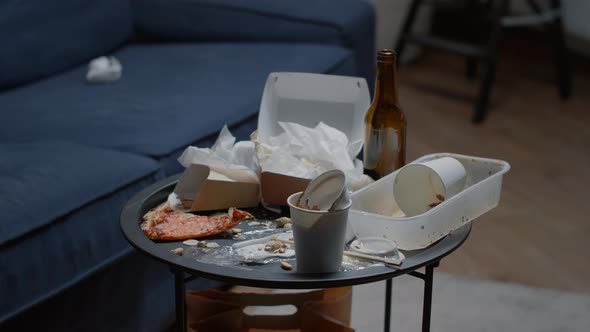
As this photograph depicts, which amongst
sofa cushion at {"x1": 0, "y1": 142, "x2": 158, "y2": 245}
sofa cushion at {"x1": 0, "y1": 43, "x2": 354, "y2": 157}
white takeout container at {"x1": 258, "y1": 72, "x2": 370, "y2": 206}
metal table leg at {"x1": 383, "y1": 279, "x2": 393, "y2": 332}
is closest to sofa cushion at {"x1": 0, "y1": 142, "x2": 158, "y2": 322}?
sofa cushion at {"x1": 0, "y1": 142, "x2": 158, "y2": 245}

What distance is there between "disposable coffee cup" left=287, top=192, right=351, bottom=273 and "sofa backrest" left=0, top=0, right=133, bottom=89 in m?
1.26

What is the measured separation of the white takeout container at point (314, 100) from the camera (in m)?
1.35

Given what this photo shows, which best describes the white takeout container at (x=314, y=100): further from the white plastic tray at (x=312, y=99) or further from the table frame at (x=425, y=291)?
the table frame at (x=425, y=291)

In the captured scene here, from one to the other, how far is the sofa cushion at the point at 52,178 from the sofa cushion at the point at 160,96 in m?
0.08

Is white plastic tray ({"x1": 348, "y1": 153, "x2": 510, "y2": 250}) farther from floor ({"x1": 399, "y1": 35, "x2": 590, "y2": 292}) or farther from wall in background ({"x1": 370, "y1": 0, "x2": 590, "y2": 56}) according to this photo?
wall in background ({"x1": 370, "y1": 0, "x2": 590, "y2": 56})

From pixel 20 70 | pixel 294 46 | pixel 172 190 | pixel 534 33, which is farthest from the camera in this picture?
pixel 534 33

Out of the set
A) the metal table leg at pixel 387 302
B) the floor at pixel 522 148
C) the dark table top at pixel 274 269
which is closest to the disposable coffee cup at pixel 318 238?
the dark table top at pixel 274 269

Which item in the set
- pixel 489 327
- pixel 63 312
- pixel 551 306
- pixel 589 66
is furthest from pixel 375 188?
pixel 589 66

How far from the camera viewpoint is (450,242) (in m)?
1.10

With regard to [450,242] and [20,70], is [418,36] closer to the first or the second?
[20,70]

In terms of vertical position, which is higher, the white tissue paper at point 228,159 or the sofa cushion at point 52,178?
the white tissue paper at point 228,159

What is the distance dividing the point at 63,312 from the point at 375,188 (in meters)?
0.58

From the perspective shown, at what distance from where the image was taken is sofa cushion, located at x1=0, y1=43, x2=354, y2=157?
1.70 m

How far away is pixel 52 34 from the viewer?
6.99ft
